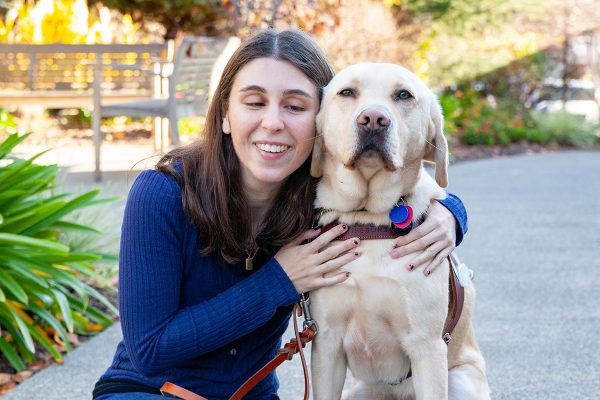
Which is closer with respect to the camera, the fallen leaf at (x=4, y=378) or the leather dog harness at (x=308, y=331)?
the leather dog harness at (x=308, y=331)

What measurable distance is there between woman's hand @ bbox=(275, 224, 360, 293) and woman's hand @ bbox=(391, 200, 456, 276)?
152 millimetres

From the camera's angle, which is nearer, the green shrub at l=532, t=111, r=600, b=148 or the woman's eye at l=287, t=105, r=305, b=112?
the woman's eye at l=287, t=105, r=305, b=112

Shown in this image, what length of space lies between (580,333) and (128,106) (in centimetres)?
522

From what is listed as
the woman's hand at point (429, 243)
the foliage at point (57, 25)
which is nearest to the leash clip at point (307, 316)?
the woman's hand at point (429, 243)

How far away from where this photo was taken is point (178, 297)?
2635 millimetres

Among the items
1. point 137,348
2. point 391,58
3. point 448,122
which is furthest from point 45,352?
point 448,122

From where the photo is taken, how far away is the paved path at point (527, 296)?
4.00m

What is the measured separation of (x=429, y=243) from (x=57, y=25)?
1160 centimetres

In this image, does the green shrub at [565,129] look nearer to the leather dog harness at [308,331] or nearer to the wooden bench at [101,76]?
the wooden bench at [101,76]

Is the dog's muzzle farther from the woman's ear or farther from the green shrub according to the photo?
the green shrub

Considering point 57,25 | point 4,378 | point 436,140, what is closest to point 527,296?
point 436,140

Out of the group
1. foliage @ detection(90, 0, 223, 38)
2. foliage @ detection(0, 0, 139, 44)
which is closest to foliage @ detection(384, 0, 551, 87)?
foliage @ detection(90, 0, 223, 38)

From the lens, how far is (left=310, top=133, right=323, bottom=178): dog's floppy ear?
2723 millimetres

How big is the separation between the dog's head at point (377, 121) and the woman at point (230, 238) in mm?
86
